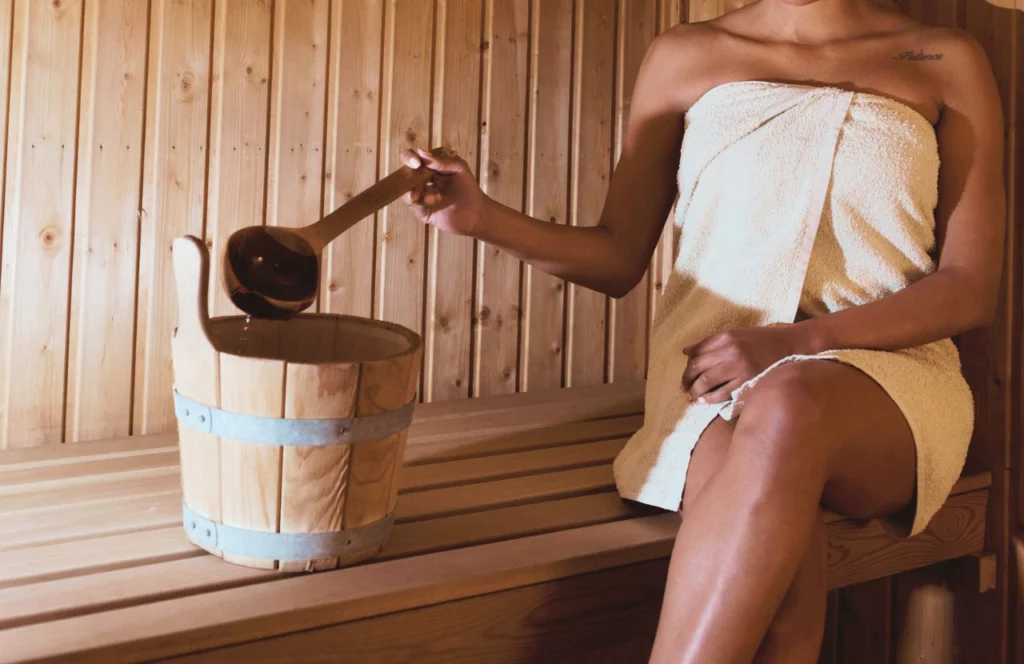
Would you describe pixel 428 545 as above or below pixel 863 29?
below

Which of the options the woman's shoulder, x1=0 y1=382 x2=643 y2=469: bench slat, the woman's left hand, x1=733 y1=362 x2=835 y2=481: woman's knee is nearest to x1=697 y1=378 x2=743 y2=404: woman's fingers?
the woman's left hand

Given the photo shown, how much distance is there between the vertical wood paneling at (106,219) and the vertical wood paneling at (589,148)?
3.81ft

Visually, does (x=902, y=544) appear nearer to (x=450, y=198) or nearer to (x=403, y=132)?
(x=450, y=198)

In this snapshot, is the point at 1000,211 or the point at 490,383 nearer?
the point at 1000,211

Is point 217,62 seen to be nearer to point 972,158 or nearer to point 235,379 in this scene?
point 235,379

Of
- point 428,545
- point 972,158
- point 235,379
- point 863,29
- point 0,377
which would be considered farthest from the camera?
point 0,377

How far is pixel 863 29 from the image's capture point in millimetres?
1762

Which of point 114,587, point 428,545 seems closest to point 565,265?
point 428,545

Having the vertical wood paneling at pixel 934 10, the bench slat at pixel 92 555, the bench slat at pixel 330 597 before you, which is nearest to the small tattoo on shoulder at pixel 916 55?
the vertical wood paneling at pixel 934 10

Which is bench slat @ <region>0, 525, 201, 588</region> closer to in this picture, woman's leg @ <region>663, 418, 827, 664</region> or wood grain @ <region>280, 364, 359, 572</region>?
wood grain @ <region>280, 364, 359, 572</region>

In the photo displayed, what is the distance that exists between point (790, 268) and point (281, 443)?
85 cm

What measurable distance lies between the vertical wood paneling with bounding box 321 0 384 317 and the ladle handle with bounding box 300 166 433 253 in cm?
95

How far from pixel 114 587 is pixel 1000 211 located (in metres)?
1.51

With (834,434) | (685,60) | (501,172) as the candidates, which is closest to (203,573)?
(834,434)
